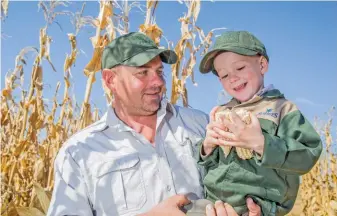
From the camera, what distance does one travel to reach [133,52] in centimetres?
214

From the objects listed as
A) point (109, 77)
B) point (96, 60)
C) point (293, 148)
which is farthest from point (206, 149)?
point (96, 60)

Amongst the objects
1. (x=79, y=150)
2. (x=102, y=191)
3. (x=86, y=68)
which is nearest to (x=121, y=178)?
(x=102, y=191)

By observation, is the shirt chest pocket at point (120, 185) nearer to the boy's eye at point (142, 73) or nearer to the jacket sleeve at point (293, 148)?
the boy's eye at point (142, 73)

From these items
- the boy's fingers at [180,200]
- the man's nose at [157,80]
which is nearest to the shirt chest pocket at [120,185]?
the boy's fingers at [180,200]

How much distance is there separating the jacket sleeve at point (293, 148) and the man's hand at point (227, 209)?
142 mm

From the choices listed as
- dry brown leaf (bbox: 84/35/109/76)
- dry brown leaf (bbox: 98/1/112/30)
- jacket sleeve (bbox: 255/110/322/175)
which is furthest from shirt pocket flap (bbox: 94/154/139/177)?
dry brown leaf (bbox: 98/1/112/30)

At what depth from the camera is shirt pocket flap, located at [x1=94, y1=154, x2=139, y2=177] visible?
1893 millimetres

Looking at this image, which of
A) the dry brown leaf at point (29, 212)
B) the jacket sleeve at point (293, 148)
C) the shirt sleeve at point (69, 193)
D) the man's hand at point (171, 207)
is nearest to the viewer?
the jacket sleeve at point (293, 148)

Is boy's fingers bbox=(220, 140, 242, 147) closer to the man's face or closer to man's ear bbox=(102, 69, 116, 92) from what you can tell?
the man's face

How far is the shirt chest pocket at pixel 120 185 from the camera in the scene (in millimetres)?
1846

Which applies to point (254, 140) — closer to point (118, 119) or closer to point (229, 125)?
point (229, 125)

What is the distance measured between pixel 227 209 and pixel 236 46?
54cm

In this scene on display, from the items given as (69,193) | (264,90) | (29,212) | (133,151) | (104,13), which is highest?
(104,13)

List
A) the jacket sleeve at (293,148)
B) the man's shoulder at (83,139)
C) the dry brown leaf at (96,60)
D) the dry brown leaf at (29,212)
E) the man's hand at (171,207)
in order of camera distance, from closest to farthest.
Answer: the jacket sleeve at (293,148) < the man's hand at (171,207) < the man's shoulder at (83,139) < the dry brown leaf at (29,212) < the dry brown leaf at (96,60)
